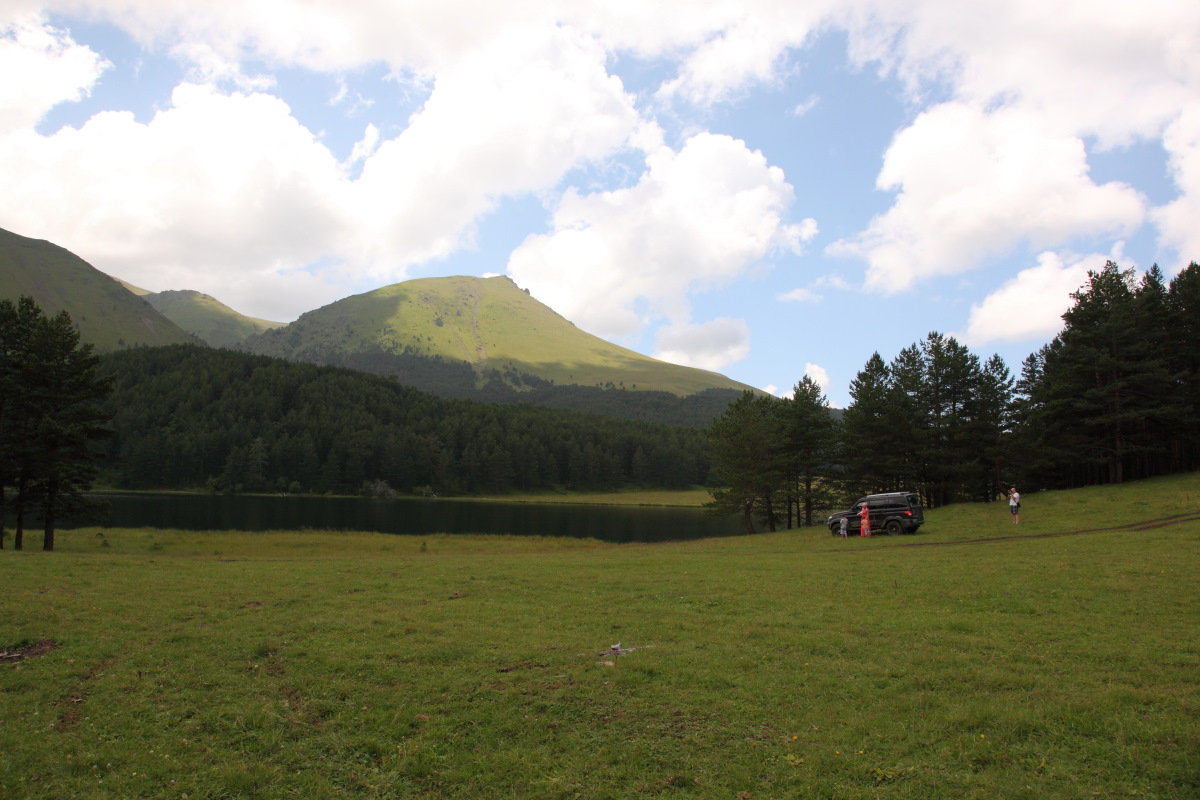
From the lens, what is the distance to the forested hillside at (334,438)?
138000 millimetres

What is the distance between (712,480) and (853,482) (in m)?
126

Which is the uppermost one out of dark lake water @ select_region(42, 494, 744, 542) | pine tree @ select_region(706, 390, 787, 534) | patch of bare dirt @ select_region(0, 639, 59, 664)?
pine tree @ select_region(706, 390, 787, 534)

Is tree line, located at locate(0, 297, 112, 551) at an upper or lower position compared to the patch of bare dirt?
upper

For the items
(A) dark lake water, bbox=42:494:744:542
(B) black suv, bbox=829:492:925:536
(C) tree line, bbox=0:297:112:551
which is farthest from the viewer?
(A) dark lake water, bbox=42:494:744:542

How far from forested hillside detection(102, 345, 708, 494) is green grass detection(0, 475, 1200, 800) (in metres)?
130

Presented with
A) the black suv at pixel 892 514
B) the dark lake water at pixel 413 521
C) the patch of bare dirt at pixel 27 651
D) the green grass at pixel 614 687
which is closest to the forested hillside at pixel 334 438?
the dark lake water at pixel 413 521

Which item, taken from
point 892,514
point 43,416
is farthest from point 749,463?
point 43,416

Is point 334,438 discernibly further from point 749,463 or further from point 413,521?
point 749,463

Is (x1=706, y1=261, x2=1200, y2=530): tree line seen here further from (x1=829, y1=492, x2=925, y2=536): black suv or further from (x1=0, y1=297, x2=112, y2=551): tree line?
(x1=0, y1=297, x2=112, y2=551): tree line

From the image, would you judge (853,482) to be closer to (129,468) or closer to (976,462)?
(976,462)

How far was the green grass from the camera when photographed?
7.32 m

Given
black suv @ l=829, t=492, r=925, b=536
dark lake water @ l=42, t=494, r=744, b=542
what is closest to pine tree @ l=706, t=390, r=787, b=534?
dark lake water @ l=42, t=494, r=744, b=542

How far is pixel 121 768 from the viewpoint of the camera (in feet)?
25.2

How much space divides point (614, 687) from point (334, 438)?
15026cm
